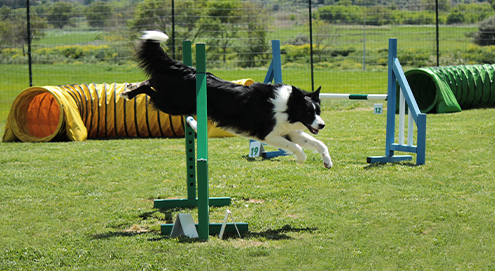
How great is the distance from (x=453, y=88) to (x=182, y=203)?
8.35m

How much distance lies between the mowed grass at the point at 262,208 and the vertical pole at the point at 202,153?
16cm

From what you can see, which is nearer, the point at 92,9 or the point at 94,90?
the point at 94,90

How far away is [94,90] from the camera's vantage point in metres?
9.58

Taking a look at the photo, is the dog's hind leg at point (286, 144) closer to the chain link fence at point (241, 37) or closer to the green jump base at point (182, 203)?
the green jump base at point (182, 203)

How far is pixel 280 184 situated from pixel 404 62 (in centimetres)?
1803

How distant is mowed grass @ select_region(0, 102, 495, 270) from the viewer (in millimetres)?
3645

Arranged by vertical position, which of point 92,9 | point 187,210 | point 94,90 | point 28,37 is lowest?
point 187,210

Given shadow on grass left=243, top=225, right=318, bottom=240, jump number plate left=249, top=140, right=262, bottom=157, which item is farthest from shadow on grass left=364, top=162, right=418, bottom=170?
shadow on grass left=243, top=225, right=318, bottom=240

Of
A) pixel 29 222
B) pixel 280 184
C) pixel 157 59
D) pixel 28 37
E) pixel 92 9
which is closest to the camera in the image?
pixel 29 222

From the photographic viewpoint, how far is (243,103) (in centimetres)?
468

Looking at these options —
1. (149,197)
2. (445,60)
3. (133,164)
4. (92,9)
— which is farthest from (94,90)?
(445,60)

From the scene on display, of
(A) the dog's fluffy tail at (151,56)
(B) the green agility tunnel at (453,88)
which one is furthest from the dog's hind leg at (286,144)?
(B) the green agility tunnel at (453,88)

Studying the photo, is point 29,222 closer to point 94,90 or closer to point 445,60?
point 94,90

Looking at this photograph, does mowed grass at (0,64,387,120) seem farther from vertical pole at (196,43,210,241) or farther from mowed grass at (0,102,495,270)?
vertical pole at (196,43,210,241)
